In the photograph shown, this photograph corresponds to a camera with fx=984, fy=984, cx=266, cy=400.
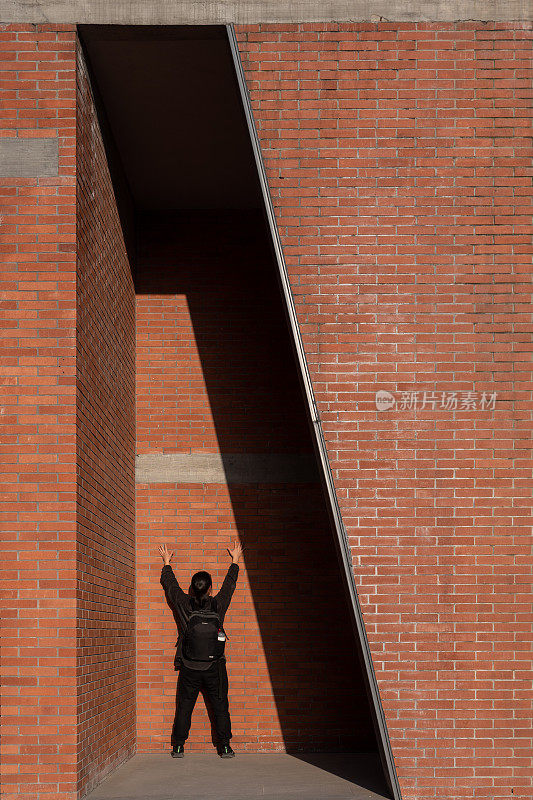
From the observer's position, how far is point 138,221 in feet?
35.8

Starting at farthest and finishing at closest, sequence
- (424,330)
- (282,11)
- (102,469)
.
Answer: (102,469) < (282,11) < (424,330)

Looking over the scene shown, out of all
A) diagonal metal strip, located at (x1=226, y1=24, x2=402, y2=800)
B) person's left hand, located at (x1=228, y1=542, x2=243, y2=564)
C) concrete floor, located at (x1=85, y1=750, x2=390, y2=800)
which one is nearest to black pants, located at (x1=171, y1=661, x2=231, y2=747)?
concrete floor, located at (x1=85, y1=750, x2=390, y2=800)

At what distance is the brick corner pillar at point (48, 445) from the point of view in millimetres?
6988

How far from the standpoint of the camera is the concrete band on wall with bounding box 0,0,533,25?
7684 millimetres

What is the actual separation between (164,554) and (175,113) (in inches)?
171

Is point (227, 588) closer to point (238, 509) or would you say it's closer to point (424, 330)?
point (238, 509)

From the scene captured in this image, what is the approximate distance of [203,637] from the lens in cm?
933

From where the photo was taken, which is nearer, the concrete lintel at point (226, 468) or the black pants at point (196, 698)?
the black pants at point (196, 698)

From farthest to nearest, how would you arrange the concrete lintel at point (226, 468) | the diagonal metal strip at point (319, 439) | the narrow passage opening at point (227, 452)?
1. the concrete lintel at point (226, 468)
2. the narrow passage opening at point (227, 452)
3. the diagonal metal strip at point (319, 439)

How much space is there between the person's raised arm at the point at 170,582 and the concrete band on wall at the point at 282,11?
5130 mm

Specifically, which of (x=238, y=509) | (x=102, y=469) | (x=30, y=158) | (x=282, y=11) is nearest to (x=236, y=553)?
(x=238, y=509)

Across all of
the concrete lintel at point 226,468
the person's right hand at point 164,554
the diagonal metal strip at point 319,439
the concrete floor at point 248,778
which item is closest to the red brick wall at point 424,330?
the diagonal metal strip at point 319,439

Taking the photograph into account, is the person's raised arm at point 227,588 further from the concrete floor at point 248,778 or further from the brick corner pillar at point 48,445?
the brick corner pillar at point 48,445

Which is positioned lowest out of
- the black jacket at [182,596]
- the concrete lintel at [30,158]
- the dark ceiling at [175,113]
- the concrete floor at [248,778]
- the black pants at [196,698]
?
the concrete floor at [248,778]
